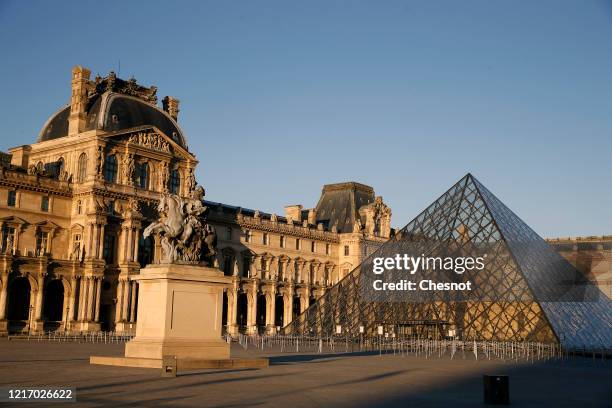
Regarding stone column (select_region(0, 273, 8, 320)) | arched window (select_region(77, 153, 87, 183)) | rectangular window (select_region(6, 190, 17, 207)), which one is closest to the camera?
stone column (select_region(0, 273, 8, 320))

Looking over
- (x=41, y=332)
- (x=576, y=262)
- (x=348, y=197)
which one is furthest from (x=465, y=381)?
(x=576, y=262)

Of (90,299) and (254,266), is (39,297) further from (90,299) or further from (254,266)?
(254,266)

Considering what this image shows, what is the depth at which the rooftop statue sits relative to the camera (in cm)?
2208

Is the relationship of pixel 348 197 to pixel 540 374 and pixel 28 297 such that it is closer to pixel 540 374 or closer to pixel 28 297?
pixel 28 297

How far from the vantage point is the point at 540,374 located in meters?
23.9

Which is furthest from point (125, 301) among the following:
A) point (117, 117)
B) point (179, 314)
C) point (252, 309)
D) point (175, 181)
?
point (179, 314)

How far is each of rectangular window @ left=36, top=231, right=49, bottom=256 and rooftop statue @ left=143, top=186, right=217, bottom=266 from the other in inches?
1553

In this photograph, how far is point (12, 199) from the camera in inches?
2295

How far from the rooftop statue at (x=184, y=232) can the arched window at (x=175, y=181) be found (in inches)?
1766

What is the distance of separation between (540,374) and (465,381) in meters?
4.91

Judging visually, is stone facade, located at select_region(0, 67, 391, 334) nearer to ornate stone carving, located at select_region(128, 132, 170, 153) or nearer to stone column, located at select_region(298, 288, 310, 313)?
ornate stone carving, located at select_region(128, 132, 170, 153)

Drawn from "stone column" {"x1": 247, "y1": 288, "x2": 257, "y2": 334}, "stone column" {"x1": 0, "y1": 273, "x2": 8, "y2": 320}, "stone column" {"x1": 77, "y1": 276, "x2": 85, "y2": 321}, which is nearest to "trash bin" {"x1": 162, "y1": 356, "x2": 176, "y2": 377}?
"stone column" {"x1": 0, "y1": 273, "x2": 8, "y2": 320}

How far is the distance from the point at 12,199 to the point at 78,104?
10.0m

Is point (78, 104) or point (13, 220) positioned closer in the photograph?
point (13, 220)
